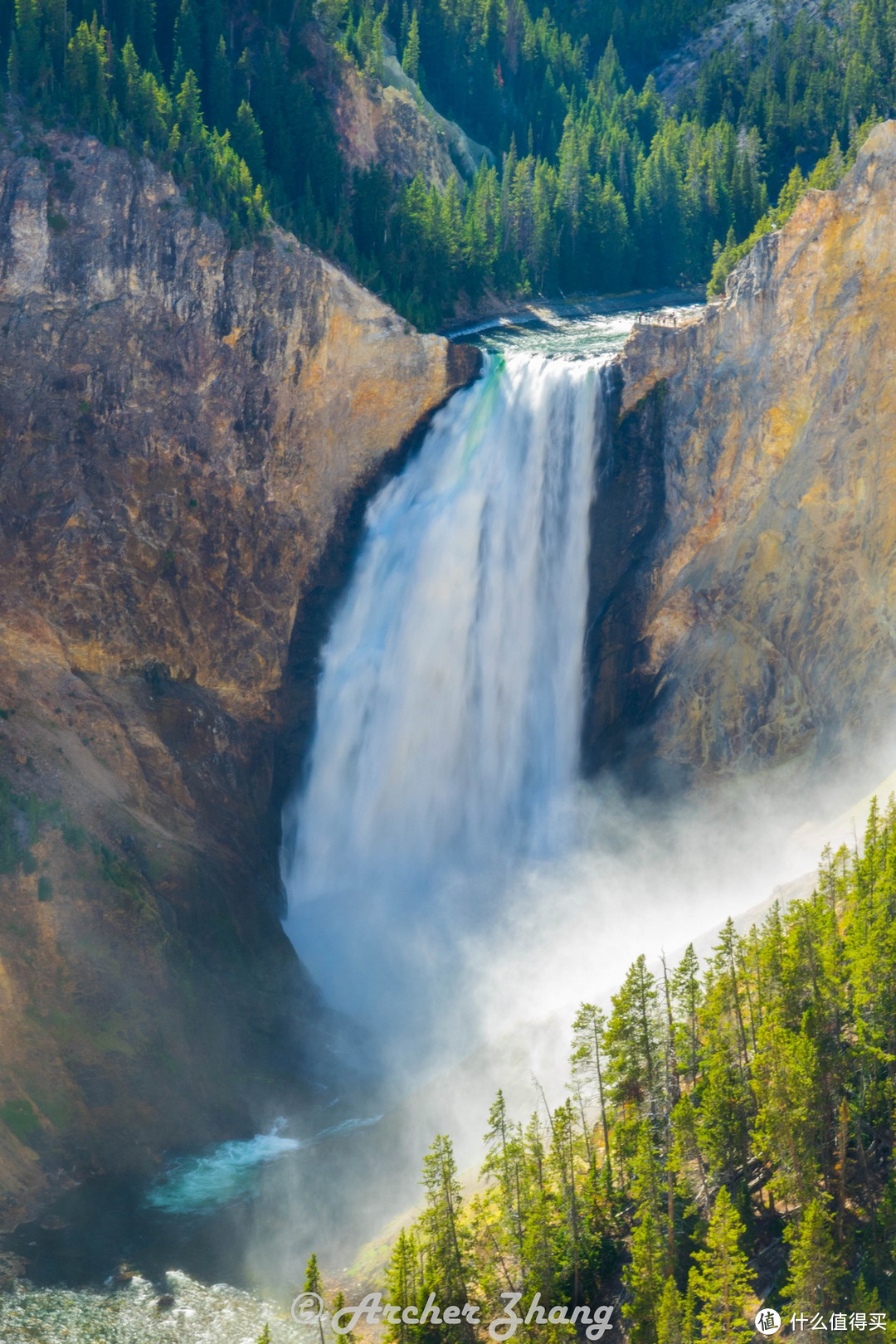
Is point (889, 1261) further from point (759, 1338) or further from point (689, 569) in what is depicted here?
point (689, 569)

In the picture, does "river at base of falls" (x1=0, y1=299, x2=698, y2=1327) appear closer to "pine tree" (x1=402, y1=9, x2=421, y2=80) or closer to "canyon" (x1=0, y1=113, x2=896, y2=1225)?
"canyon" (x1=0, y1=113, x2=896, y2=1225)

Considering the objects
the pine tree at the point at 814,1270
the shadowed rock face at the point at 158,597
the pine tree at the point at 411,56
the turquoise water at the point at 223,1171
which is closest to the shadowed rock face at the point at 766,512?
the shadowed rock face at the point at 158,597

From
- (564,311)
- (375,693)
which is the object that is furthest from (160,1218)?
(564,311)

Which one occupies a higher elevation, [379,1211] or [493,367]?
[493,367]

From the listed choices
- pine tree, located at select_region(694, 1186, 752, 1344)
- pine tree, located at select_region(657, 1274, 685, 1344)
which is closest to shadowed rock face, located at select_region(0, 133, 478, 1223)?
pine tree, located at select_region(657, 1274, 685, 1344)

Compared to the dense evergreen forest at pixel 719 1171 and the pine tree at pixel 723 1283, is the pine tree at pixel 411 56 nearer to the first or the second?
the dense evergreen forest at pixel 719 1171

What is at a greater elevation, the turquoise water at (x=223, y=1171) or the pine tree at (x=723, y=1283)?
the turquoise water at (x=223, y=1171)
